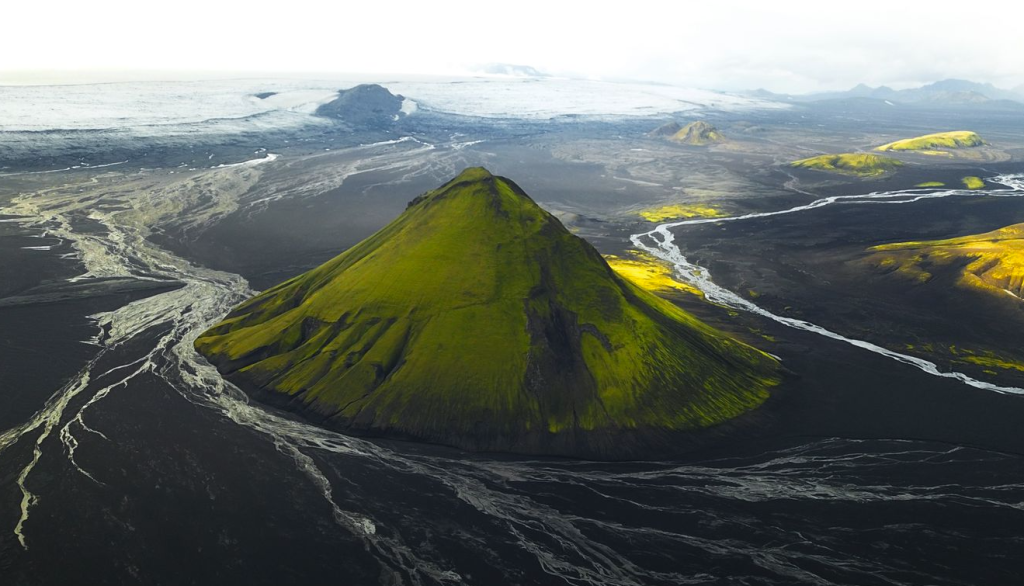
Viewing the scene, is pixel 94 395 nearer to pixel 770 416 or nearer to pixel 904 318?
pixel 770 416

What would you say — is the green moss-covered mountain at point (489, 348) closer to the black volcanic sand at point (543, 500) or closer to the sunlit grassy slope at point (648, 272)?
the black volcanic sand at point (543, 500)

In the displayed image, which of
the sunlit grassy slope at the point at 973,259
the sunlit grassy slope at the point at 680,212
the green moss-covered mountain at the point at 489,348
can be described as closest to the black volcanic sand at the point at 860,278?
the sunlit grassy slope at the point at 973,259

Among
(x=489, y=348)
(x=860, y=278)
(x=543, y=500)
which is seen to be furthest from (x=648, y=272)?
(x=543, y=500)

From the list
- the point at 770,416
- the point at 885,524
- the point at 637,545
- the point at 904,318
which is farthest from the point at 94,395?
the point at 904,318

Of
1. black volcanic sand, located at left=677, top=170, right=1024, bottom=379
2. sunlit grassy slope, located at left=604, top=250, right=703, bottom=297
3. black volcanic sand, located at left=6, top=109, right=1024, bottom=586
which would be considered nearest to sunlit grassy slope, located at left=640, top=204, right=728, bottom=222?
black volcanic sand, located at left=677, top=170, right=1024, bottom=379

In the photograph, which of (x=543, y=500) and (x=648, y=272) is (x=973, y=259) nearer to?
(x=648, y=272)
